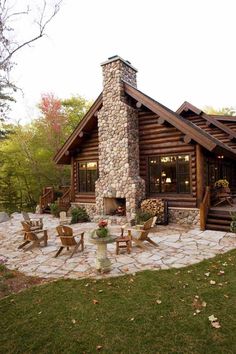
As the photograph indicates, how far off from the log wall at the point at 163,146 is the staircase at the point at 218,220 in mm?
960

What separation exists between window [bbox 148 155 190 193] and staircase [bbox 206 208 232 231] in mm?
1659

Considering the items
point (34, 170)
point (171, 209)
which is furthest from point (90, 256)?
point (34, 170)

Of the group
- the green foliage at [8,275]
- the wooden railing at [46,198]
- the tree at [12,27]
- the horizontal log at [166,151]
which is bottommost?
the green foliage at [8,275]

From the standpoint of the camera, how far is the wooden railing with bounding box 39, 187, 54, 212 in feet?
57.2

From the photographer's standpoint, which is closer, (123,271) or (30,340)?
(30,340)

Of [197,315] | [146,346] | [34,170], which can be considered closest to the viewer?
[146,346]

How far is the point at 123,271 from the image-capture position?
609 centimetres

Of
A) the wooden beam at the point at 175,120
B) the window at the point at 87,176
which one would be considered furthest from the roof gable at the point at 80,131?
the wooden beam at the point at 175,120

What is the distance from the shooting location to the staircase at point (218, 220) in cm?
974

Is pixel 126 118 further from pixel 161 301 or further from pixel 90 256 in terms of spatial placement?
pixel 161 301

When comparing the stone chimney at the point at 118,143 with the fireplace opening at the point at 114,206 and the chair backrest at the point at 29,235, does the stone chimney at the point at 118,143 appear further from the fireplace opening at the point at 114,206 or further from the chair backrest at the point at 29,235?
the chair backrest at the point at 29,235

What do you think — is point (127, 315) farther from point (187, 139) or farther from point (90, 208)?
point (90, 208)

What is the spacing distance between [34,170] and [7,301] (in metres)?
17.2

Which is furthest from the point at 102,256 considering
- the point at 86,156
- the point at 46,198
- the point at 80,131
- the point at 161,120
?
the point at 46,198
